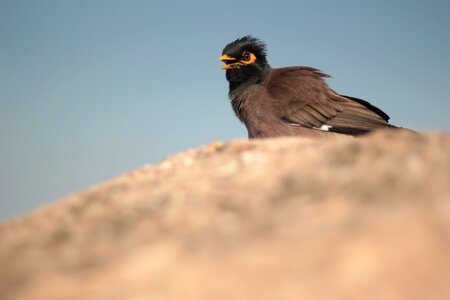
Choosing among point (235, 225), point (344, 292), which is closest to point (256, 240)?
point (235, 225)

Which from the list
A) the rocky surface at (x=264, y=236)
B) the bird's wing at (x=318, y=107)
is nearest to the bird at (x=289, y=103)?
the bird's wing at (x=318, y=107)

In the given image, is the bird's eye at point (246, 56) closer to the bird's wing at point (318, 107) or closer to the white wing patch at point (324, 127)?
the bird's wing at point (318, 107)

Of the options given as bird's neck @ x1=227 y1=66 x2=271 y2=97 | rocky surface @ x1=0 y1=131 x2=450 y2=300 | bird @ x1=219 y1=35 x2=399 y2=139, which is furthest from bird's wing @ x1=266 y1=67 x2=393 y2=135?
rocky surface @ x1=0 y1=131 x2=450 y2=300

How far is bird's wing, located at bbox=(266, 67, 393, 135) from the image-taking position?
7.70 metres

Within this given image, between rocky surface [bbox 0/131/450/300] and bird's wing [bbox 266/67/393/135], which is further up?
bird's wing [bbox 266/67/393/135]

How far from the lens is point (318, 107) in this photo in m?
7.90

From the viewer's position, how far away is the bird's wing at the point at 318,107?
25.3ft

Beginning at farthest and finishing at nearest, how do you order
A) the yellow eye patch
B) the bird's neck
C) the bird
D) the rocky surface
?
the yellow eye patch, the bird's neck, the bird, the rocky surface

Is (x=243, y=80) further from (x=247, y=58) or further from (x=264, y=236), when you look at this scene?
(x=264, y=236)

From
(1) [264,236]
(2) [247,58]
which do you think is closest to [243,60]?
(2) [247,58]

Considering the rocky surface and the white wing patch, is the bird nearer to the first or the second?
the white wing patch

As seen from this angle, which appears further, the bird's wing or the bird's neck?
the bird's neck

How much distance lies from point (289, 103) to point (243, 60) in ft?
5.12

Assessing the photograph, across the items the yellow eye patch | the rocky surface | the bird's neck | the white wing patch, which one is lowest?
the rocky surface
